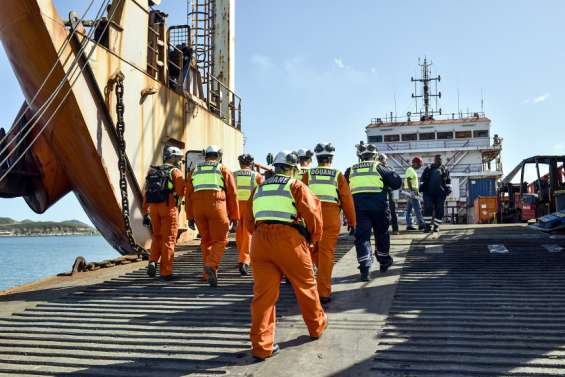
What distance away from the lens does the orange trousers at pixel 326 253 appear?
482 centimetres

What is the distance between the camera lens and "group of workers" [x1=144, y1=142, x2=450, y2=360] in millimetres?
3654

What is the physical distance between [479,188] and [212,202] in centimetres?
2354

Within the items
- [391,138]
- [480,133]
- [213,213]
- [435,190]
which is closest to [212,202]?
[213,213]

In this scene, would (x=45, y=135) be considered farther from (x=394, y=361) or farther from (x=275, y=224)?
(x=394, y=361)

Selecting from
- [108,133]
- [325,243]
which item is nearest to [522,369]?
[325,243]

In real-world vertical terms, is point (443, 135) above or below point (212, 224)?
above

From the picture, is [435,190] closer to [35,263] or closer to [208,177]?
[208,177]

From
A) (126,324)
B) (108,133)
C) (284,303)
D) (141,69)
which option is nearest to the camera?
(126,324)

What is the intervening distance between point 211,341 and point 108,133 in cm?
510

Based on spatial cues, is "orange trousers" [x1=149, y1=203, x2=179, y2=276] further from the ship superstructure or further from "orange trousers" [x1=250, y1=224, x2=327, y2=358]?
the ship superstructure

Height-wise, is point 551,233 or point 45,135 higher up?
point 45,135

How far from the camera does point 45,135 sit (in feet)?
27.3

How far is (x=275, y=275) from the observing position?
363 centimetres

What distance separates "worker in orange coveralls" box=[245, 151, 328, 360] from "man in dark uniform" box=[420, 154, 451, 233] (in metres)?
6.51
